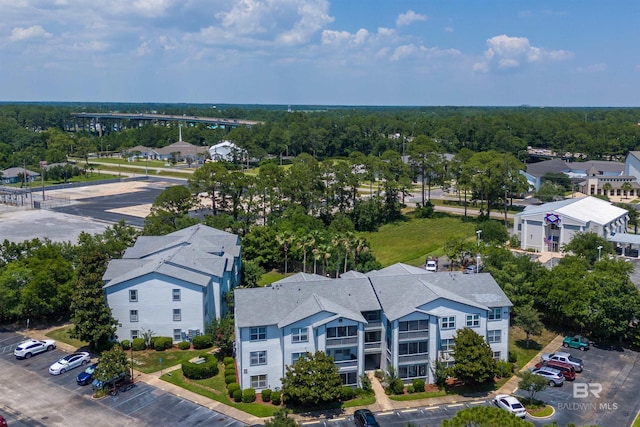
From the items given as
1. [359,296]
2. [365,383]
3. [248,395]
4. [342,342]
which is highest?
[359,296]

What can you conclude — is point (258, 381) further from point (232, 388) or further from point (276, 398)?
point (276, 398)

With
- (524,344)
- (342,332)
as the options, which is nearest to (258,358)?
(342,332)

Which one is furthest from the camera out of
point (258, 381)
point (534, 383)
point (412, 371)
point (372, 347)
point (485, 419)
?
point (372, 347)

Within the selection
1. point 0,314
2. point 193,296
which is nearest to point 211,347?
point 193,296

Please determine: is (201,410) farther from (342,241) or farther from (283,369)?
(342,241)

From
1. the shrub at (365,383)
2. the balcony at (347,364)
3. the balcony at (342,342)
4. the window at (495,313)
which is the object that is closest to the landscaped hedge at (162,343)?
the balcony at (342,342)

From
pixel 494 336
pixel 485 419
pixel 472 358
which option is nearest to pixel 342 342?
pixel 472 358

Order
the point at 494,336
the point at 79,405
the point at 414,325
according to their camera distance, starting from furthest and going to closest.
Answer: the point at 494,336 < the point at 414,325 < the point at 79,405

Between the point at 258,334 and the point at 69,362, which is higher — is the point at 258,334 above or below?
above

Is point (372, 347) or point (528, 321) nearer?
point (372, 347)

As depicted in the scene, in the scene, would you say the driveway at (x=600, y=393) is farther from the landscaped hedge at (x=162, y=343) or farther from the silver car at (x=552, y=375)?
the landscaped hedge at (x=162, y=343)
